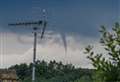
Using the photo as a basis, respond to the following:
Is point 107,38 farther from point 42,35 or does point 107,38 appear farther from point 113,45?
point 42,35

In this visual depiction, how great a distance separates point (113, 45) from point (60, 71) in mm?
108814

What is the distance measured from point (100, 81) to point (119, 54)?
76 centimetres

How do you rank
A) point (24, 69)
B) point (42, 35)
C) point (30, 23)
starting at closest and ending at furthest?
point (42, 35) < point (30, 23) < point (24, 69)

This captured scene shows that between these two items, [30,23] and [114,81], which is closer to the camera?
[114,81]

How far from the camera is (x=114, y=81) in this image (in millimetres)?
9773

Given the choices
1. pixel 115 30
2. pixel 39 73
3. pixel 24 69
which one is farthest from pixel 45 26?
pixel 24 69

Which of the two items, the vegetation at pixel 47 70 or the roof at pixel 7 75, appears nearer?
the roof at pixel 7 75

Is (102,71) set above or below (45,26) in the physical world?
below

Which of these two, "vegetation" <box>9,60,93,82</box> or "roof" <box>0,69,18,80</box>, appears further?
"vegetation" <box>9,60,93,82</box>

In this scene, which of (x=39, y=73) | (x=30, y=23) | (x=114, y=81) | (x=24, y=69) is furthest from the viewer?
(x=24, y=69)

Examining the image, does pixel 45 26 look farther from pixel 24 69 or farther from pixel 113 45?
pixel 24 69

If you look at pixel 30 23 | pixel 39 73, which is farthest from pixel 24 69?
pixel 30 23

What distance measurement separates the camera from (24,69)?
375 ft

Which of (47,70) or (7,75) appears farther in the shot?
(47,70)
